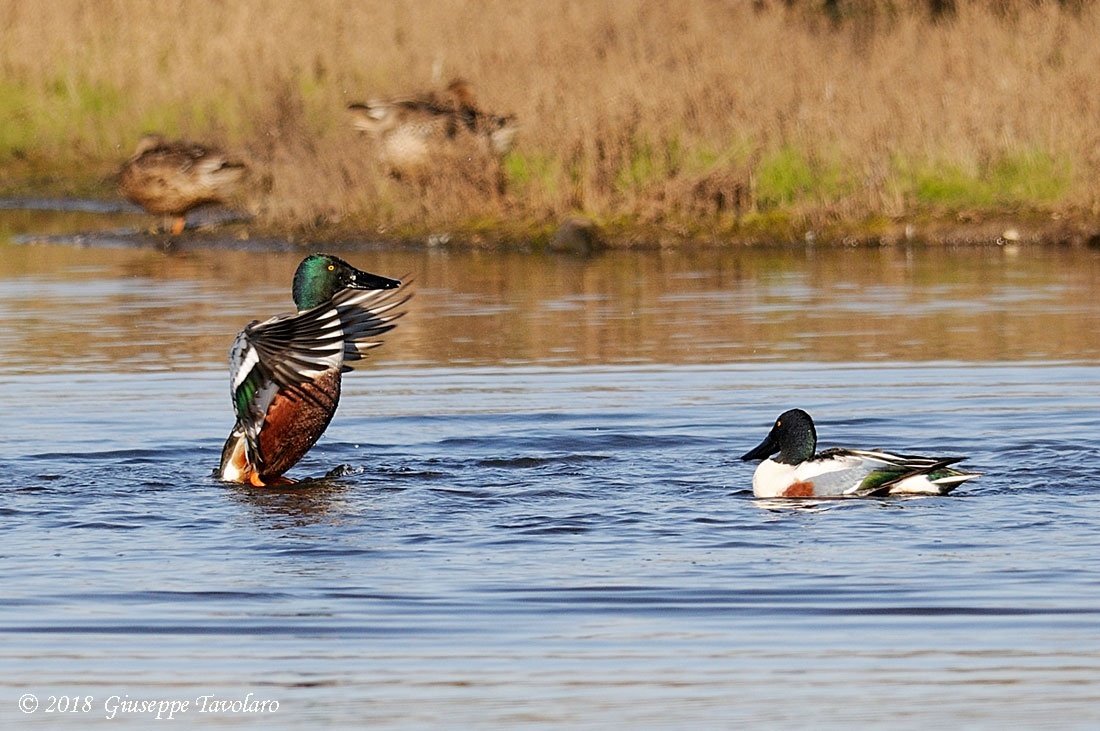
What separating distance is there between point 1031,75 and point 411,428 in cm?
1167

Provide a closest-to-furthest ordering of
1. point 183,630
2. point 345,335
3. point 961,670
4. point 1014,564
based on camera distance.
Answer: point 961,670, point 183,630, point 1014,564, point 345,335

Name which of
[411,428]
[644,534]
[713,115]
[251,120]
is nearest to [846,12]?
[713,115]

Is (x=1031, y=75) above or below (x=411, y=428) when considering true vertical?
above

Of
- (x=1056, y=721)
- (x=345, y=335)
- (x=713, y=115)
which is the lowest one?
(x=1056, y=721)

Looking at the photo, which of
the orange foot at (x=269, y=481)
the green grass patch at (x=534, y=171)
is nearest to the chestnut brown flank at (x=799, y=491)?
the orange foot at (x=269, y=481)

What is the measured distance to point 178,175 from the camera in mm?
22266

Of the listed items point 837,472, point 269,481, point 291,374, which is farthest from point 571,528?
point 269,481

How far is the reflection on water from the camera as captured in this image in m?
5.54

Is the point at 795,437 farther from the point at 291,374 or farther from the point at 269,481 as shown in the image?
the point at 269,481

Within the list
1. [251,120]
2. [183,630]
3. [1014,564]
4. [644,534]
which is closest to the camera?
[183,630]

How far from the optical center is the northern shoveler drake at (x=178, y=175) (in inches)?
876

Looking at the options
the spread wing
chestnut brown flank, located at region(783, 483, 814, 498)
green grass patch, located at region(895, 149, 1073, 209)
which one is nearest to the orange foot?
the spread wing

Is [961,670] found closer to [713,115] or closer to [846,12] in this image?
[713,115]

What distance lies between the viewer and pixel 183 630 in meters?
6.20
